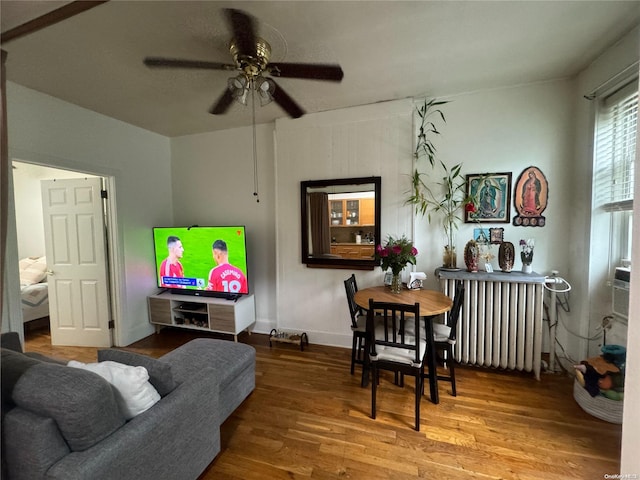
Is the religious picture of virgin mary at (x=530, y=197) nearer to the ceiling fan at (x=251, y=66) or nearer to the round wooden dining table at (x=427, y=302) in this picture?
the round wooden dining table at (x=427, y=302)

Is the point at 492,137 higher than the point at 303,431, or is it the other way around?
the point at 492,137

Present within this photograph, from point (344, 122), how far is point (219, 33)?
4.84 ft

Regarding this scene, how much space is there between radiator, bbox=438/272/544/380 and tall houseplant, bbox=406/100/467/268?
35 cm

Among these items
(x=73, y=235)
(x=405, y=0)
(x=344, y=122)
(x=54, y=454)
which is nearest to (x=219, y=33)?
(x=405, y=0)

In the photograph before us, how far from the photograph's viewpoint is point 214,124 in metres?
3.20

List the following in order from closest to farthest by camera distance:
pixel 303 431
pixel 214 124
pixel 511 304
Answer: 1. pixel 303 431
2. pixel 511 304
3. pixel 214 124

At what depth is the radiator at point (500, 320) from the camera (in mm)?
2203

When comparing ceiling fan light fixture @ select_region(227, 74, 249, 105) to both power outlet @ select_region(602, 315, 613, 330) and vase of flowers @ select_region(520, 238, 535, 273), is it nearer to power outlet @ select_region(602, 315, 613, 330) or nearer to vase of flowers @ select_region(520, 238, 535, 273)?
vase of flowers @ select_region(520, 238, 535, 273)

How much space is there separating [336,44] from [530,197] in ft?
7.09

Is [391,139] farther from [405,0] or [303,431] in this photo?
[303,431]

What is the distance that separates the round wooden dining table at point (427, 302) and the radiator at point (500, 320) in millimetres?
323

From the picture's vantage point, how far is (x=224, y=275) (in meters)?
3.10

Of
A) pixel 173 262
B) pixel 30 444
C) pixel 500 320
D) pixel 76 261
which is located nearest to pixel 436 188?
pixel 500 320

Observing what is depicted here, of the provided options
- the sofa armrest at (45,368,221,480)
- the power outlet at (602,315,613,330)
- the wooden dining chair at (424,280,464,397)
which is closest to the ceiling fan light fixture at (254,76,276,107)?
the sofa armrest at (45,368,221,480)
